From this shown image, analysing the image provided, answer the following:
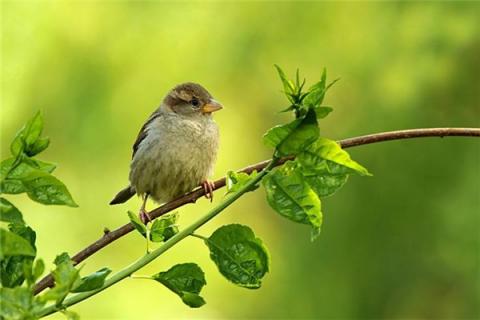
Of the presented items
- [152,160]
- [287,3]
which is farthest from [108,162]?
[152,160]

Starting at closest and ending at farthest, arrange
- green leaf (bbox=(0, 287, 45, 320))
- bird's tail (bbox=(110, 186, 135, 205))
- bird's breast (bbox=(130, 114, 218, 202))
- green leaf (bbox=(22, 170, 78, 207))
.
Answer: green leaf (bbox=(0, 287, 45, 320)) → green leaf (bbox=(22, 170, 78, 207)) → bird's breast (bbox=(130, 114, 218, 202)) → bird's tail (bbox=(110, 186, 135, 205))

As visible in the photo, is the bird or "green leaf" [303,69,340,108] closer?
"green leaf" [303,69,340,108]

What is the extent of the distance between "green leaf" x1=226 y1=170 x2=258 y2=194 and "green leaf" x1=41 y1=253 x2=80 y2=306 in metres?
0.23

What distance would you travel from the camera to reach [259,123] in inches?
327

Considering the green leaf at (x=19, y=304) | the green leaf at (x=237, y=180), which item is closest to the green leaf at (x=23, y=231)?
the green leaf at (x=19, y=304)

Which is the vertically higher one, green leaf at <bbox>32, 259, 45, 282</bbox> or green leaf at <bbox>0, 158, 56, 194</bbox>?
green leaf at <bbox>0, 158, 56, 194</bbox>

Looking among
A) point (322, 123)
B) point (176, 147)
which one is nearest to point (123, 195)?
point (176, 147)

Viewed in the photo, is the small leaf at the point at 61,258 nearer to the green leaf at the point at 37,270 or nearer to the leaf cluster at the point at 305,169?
the green leaf at the point at 37,270

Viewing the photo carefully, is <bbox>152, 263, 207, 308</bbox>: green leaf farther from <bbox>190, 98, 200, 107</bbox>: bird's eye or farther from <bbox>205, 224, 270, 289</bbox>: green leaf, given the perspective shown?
<bbox>190, 98, 200, 107</bbox>: bird's eye

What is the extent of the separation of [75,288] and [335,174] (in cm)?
31

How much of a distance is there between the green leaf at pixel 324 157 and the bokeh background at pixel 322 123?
19.1 feet

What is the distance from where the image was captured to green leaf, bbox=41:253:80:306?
0.93m

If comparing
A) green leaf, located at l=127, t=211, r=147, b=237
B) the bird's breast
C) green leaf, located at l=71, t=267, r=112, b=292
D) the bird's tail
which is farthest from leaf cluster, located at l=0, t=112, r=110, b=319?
the bird's tail

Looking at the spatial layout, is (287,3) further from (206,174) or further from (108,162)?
(206,174)
